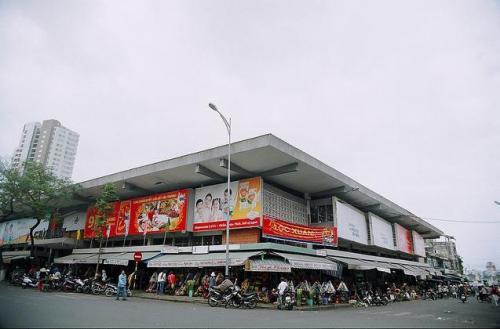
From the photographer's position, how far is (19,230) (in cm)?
4084

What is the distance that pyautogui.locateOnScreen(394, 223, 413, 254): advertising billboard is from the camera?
38.0m

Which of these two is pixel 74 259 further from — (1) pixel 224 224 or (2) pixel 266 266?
(2) pixel 266 266

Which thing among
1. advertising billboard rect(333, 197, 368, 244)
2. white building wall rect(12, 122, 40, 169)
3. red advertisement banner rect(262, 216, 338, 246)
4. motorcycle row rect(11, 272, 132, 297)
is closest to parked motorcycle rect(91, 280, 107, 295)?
motorcycle row rect(11, 272, 132, 297)

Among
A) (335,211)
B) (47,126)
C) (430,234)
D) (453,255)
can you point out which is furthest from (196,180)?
(47,126)

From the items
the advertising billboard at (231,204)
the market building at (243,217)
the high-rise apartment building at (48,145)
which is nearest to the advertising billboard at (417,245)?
the market building at (243,217)

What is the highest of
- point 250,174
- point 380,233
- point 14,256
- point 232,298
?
point 250,174

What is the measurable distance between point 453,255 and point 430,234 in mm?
34794

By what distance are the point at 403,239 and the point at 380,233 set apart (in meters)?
8.58

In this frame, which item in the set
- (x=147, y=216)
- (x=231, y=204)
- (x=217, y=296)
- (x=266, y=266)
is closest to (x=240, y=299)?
(x=217, y=296)

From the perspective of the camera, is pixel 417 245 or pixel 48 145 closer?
pixel 417 245

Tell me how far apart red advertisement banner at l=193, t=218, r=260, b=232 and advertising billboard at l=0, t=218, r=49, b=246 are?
73.7 ft

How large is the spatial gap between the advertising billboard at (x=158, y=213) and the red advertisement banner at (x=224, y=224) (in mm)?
1154

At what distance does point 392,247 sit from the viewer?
36156 millimetres

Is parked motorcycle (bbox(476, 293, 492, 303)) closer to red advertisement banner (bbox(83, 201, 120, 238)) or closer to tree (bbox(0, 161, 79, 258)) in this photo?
red advertisement banner (bbox(83, 201, 120, 238))
